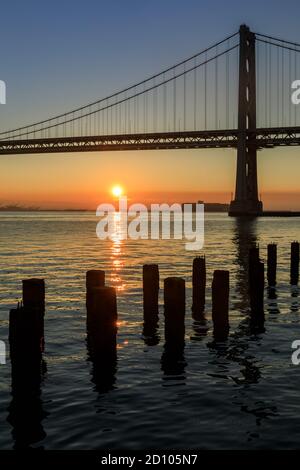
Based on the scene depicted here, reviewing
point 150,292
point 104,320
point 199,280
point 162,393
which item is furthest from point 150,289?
point 162,393

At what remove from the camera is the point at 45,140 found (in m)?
82.6

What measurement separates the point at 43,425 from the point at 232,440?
1.95 m

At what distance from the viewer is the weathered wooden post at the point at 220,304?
36.3 feet

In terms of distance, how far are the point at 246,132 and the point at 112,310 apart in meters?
74.7

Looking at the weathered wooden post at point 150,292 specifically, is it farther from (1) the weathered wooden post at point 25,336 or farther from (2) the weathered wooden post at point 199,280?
(1) the weathered wooden post at point 25,336

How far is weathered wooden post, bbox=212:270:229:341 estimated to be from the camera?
11.1m

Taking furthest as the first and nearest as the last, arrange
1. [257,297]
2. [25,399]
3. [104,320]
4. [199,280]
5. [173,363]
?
[199,280], [257,297], [173,363], [104,320], [25,399]

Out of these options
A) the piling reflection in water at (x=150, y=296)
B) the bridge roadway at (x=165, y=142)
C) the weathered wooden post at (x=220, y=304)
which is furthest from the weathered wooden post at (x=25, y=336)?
the bridge roadway at (x=165, y=142)

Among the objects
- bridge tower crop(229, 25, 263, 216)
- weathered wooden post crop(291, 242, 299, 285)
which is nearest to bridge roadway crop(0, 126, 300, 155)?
bridge tower crop(229, 25, 263, 216)

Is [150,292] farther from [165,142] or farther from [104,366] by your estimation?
[165,142]

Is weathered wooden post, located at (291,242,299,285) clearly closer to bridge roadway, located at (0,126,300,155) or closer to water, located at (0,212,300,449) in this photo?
water, located at (0,212,300,449)

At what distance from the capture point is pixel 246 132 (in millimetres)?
80938

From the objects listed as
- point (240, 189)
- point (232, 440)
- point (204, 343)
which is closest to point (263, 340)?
point (204, 343)

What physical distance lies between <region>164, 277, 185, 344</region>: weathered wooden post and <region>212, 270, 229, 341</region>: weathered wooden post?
1.41 m
